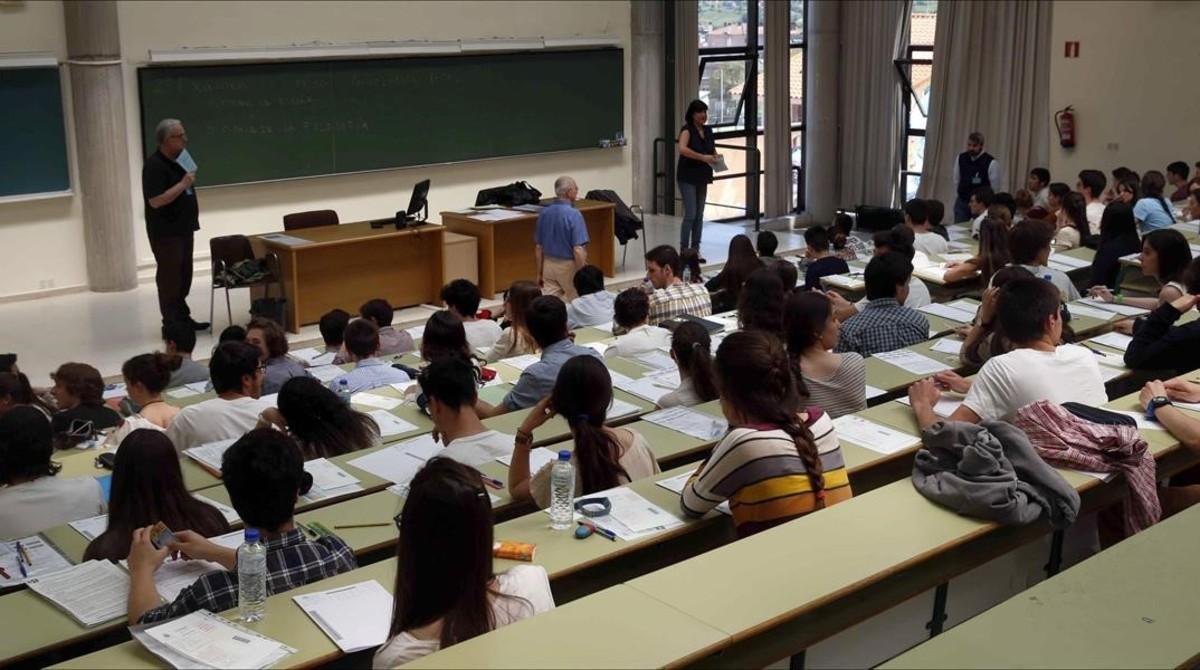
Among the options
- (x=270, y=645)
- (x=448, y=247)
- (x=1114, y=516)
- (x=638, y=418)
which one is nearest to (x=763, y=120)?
(x=448, y=247)

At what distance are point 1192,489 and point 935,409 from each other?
0.91 m

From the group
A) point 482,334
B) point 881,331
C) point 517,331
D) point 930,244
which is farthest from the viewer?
point 930,244

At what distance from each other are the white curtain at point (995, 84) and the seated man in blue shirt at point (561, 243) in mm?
5094

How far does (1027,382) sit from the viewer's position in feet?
14.1

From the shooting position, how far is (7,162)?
970cm

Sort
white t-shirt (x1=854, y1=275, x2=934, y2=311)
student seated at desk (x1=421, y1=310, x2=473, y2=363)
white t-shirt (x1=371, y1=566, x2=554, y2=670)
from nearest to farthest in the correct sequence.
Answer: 1. white t-shirt (x1=371, y1=566, x2=554, y2=670)
2. student seated at desk (x1=421, y1=310, x2=473, y2=363)
3. white t-shirt (x1=854, y1=275, x2=934, y2=311)

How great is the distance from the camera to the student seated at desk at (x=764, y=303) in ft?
19.2

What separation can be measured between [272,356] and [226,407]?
106 cm

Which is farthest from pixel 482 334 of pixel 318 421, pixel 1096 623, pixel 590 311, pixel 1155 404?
pixel 1096 623

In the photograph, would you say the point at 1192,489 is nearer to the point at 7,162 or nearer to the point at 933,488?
the point at 933,488

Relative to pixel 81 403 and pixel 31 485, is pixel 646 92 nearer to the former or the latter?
pixel 81 403

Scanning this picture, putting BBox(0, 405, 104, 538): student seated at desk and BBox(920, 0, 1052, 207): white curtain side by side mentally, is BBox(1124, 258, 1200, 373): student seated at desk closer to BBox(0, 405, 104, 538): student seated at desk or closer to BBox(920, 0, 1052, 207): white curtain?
BBox(0, 405, 104, 538): student seated at desk

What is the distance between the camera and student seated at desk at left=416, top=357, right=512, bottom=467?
14.2ft

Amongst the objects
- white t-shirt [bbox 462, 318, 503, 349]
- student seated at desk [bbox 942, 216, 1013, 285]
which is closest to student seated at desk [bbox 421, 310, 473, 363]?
white t-shirt [bbox 462, 318, 503, 349]
